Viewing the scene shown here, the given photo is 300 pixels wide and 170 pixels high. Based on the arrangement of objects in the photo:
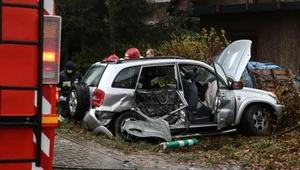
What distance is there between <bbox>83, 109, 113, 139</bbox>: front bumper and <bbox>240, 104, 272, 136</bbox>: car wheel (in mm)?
2944

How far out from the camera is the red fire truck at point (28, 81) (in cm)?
348

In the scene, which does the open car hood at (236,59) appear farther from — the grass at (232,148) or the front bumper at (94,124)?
the front bumper at (94,124)

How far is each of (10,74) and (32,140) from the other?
0.49 meters

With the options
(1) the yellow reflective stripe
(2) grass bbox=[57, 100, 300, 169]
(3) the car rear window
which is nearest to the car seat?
(2) grass bbox=[57, 100, 300, 169]

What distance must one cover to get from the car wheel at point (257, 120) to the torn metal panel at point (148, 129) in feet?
6.16

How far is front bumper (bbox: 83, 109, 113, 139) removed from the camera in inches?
382

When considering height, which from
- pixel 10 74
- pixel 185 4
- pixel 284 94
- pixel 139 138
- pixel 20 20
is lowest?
pixel 139 138

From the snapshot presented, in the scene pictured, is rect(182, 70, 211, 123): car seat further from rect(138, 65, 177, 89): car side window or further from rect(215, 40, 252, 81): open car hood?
rect(215, 40, 252, 81): open car hood

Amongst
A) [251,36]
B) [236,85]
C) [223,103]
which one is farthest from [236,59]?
[251,36]

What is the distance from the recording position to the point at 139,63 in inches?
401

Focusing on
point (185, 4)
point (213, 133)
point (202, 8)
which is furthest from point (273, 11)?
point (213, 133)

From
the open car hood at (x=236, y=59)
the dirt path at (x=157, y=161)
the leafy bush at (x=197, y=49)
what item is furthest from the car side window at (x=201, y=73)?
the leafy bush at (x=197, y=49)

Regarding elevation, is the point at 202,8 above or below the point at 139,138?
above

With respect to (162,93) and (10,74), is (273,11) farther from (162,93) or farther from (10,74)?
(10,74)
